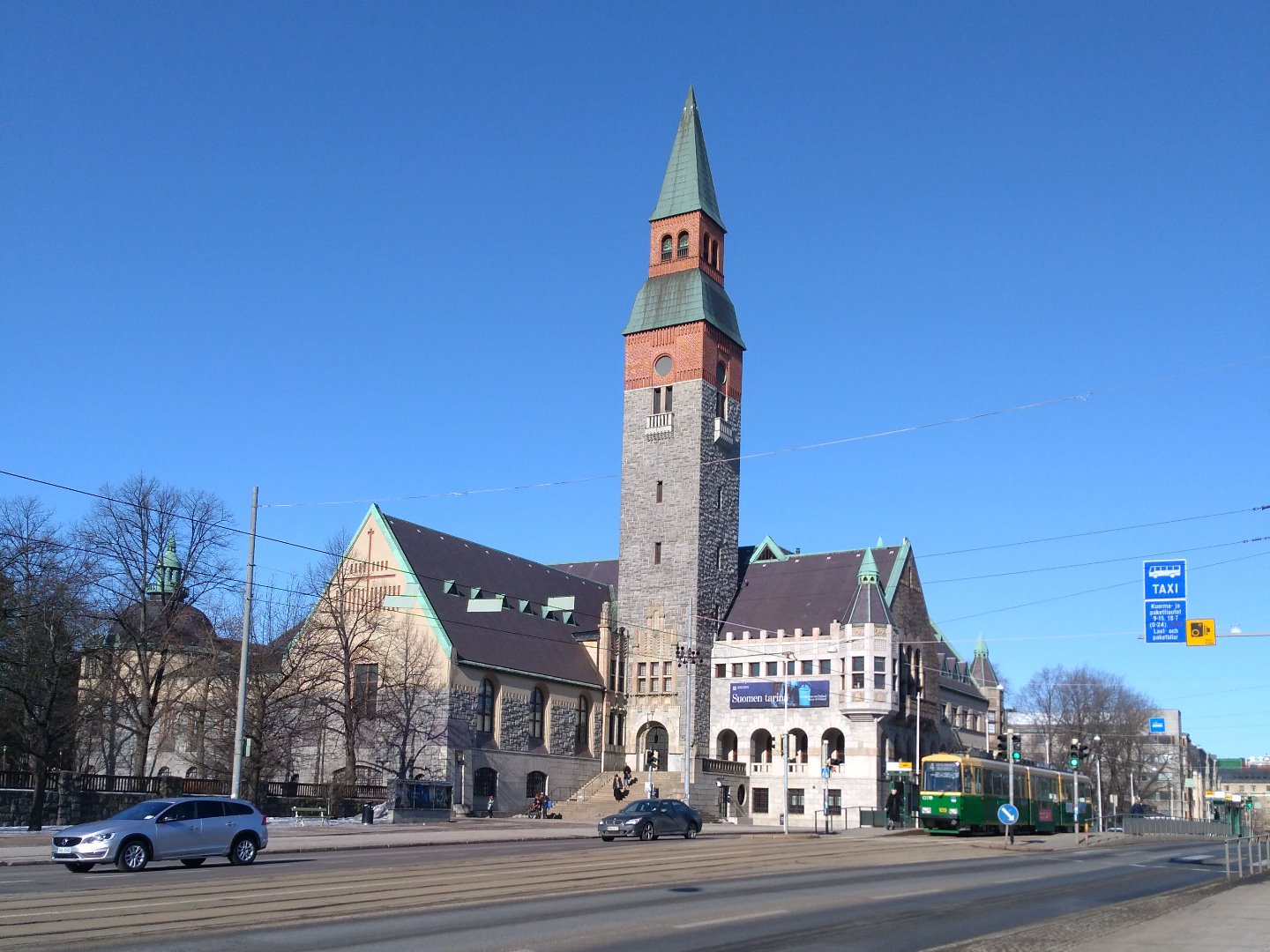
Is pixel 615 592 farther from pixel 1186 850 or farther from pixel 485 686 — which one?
pixel 1186 850

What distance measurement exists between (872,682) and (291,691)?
30196 mm

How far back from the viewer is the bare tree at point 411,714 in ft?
178

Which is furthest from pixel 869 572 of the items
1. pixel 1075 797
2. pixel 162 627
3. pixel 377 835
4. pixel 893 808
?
pixel 377 835

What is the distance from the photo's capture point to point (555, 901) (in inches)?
722

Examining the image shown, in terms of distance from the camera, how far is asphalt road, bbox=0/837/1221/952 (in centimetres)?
1391

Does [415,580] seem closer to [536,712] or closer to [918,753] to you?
[536,712]

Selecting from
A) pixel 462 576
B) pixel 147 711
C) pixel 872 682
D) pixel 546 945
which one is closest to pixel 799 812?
pixel 872 682

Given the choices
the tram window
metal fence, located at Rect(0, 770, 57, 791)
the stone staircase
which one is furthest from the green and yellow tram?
metal fence, located at Rect(0, 770, 57, 791)

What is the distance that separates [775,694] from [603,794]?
38.7 feet

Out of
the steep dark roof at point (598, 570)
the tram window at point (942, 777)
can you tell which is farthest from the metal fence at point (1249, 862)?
the steep dark roof at point (598, 570)

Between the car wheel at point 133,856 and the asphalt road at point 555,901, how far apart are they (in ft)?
1.17

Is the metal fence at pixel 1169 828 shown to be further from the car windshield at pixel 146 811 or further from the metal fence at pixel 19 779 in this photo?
the car windshield at pixel 146 811

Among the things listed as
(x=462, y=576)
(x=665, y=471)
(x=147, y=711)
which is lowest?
(x=147, y=711)

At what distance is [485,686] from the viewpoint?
58.0 meters
